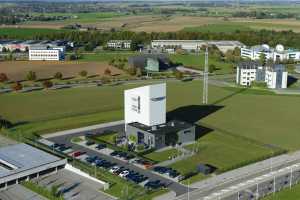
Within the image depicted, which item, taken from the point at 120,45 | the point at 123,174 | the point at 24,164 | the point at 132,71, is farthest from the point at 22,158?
the point at 120,45

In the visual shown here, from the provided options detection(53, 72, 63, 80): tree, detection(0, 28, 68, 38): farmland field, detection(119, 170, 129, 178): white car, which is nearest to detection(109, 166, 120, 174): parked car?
detection(119, 170, 129, 178): white car

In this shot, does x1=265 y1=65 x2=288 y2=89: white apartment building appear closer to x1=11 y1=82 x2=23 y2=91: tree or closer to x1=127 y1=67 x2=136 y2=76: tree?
x1=127 y1=67 x2=136 y2=76: tree

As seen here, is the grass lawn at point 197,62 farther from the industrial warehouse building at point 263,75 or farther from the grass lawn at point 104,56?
the industrial warehouse building at point 263,75

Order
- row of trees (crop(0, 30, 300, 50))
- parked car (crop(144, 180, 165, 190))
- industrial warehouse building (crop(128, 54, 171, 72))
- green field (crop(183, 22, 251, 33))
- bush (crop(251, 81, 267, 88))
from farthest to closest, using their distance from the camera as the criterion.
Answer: green field (crop(183, 22, 251, 33))
row of trees (crop(0, 30, 300, 50))
industrial warehouse building (crop(128, 54, 171, 72))
bush (crop(251, 81, 267, 88))
parked car (crop(144, 180, 165, 190))

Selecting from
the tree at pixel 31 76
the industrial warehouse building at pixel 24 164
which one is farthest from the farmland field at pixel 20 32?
the industrial warehouse building at pixel 24 164

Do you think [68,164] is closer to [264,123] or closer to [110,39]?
[264,123]
